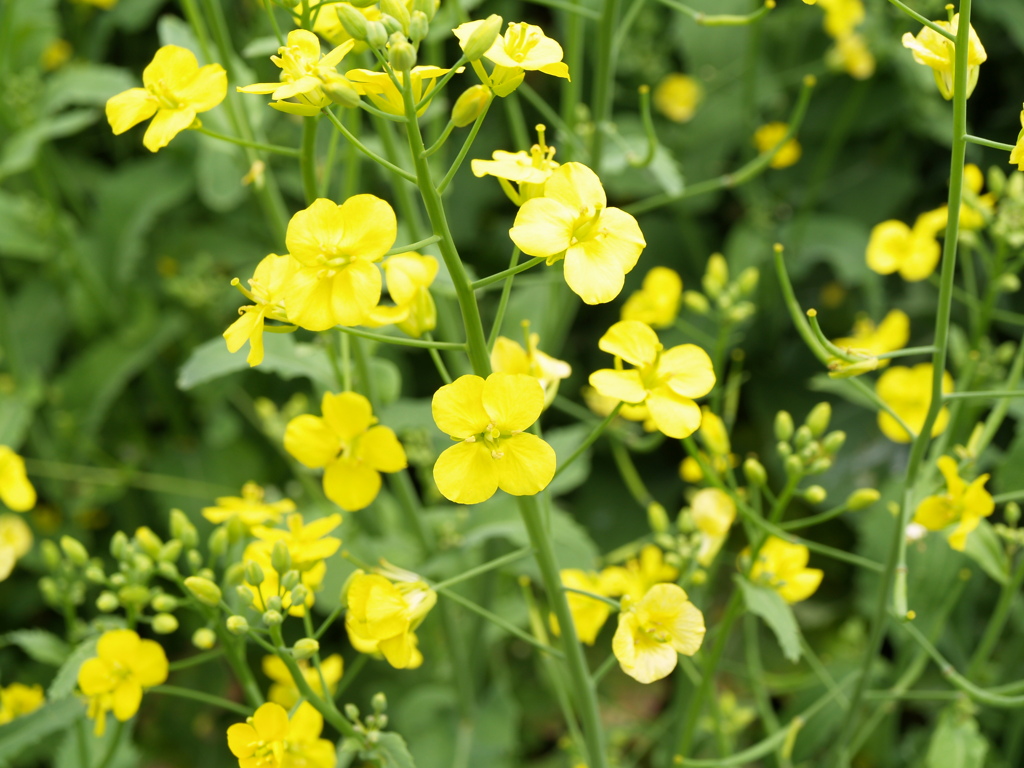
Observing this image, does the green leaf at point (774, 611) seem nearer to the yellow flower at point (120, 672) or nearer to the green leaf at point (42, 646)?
the yellow flower at point (120, 672)

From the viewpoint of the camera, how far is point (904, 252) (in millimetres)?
1622

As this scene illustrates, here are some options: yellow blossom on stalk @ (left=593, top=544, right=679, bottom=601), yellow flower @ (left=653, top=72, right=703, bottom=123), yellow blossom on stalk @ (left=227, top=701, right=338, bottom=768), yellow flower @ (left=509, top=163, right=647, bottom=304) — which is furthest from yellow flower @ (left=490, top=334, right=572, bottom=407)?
yellow flower @ (left=653, top=72, right=703, bottom=123)

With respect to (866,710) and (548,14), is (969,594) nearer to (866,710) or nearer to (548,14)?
(866,710)

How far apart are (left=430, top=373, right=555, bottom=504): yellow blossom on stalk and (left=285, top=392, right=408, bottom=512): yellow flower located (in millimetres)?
225

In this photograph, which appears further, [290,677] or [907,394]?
[907,394]

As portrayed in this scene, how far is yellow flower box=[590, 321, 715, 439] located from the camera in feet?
3.18

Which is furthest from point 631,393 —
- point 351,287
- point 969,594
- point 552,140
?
point 552,140

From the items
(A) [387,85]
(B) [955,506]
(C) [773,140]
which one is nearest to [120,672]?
(A) [387,85]

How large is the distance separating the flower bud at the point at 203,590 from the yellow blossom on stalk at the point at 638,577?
0.54 meters

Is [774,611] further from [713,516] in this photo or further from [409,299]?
[409,299]

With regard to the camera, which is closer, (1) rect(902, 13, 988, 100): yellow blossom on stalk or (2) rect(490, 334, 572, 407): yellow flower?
(1) rect(902, 13, 988, 100): yellow blossom on stalk

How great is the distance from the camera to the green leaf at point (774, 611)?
3.63 ft

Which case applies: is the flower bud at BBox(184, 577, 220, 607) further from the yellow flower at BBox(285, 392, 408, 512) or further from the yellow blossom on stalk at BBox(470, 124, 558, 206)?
the yellow blossom on stalk at BBox(470, 124, 558, 206)

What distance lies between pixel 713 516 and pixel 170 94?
885 millimetres
